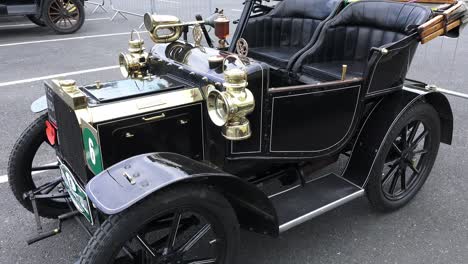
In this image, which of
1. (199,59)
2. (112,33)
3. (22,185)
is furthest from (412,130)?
(112,33)

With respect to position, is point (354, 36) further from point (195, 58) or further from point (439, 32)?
point (195, 58)

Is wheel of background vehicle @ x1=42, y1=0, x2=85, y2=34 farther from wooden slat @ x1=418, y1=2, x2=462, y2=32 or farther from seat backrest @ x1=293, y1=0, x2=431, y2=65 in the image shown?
wooden slat @ x1=418, y1=2, x2=462, y2=32

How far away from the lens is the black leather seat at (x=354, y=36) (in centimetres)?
278

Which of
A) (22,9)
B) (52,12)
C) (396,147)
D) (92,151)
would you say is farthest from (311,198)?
(52,12)

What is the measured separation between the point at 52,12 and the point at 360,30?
6.73 meters

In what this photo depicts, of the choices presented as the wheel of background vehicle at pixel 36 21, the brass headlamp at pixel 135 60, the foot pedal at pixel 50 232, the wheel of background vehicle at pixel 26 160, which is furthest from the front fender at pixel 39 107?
the wheel of background vehicle at pixel 36 21

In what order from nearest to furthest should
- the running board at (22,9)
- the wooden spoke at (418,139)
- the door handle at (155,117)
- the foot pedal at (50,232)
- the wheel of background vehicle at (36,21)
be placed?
the door handle at (155,117), the foot pedal at (50,232), the wooden spoke at (418,139), the running board at (22,9), the wheel of background vehicle at (36,21)

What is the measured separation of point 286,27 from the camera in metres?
3.63

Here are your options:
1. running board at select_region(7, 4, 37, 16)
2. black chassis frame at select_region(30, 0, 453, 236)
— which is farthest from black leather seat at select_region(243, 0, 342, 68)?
running board at select_region(7, 4, 37, 16)

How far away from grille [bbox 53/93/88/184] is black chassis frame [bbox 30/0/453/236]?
0.36 feet

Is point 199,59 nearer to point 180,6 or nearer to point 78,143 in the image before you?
point 78,143

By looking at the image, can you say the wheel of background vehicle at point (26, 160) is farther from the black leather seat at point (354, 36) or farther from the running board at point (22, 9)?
the running board at point (22, 9)

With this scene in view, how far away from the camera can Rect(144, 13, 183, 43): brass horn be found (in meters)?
2.36

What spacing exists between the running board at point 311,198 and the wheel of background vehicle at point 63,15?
692 centimetres
